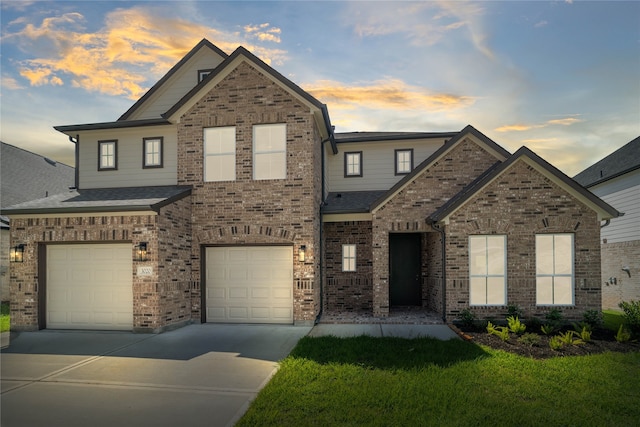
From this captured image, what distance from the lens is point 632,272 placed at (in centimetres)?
1605

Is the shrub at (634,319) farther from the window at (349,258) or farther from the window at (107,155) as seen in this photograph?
the window at (107,155)

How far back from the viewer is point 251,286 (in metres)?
11.5

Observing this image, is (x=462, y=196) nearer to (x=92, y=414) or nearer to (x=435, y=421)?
(x=435, y=421)

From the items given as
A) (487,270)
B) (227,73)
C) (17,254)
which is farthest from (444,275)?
(17,254)

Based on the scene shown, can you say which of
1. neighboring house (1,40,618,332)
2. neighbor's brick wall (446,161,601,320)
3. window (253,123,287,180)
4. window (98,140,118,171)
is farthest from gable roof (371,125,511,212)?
window (98,140,118,171)

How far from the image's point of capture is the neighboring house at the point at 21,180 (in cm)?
1648

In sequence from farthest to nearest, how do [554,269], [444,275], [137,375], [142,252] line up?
[444,275], [554,269], [142,252], [137,375]

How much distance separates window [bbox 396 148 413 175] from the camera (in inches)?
593

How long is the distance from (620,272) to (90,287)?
2033 cm

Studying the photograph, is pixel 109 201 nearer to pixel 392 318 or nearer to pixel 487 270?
pixel 392 318

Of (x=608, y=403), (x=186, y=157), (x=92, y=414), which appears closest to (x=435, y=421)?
(x=608, y=403)

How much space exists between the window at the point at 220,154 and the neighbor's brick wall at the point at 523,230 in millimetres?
6560

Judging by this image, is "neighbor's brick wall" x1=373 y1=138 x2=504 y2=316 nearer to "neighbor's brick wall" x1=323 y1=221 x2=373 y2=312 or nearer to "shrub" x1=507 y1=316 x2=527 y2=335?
"neighbor's brick wall" x1=323 y1=221 x2=373 y2=312

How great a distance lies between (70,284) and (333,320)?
7480 millimetres
